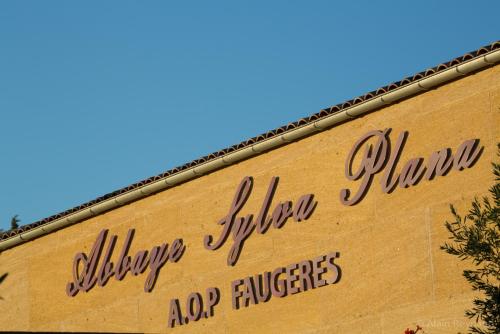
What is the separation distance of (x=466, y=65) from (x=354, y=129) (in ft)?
7.84

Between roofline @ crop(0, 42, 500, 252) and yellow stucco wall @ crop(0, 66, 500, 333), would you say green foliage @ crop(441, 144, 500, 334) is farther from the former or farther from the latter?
roofline @ crop(0, 42, 500, 252)

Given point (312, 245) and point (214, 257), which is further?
point (214, 257)

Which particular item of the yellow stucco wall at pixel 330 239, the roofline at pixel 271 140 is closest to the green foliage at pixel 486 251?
the yellow stucco wall at pixel 330 239

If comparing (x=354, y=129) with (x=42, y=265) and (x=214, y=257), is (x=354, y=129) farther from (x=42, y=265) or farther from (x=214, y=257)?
A: (x=42, y=265)

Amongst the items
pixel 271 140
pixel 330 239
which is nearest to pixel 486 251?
pixel 330 239

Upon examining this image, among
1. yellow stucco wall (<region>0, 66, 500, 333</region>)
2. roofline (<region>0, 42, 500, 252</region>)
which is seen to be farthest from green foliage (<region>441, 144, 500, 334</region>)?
roofline (<region>0, 42, 500, 252</region>)

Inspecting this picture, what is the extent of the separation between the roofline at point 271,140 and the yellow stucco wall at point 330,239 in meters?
0.14

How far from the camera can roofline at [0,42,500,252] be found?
20.4 metres

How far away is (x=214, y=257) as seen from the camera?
2347 centimetres

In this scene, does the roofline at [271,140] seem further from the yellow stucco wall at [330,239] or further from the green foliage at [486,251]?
the green foliage at [486,251]

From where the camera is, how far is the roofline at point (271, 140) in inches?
802

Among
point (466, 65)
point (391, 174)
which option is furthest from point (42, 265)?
point (466, 65)

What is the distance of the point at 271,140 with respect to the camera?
2286 cm

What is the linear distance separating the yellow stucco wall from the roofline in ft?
0.48
